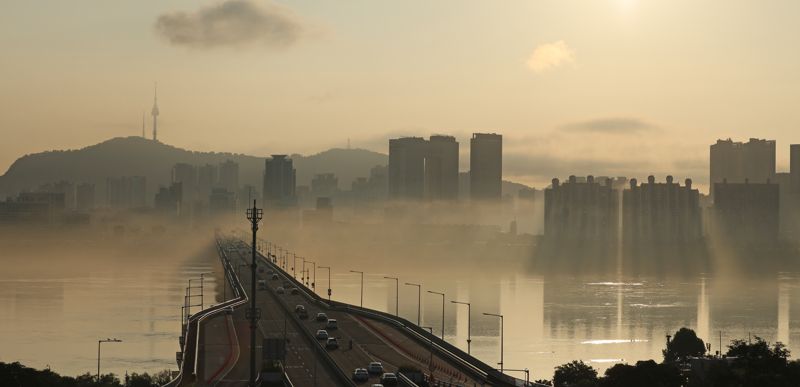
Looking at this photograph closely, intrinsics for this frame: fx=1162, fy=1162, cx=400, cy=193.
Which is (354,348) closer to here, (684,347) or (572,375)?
(572,375)

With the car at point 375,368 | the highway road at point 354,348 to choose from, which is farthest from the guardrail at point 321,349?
the car at point 375,368

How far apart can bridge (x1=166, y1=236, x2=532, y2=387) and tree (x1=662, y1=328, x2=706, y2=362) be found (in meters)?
25.4

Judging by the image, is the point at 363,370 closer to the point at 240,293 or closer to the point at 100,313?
the point at 240,293

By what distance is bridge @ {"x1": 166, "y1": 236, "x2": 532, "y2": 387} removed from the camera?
61.6 m

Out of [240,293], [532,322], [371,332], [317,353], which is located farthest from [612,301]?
[317,353]

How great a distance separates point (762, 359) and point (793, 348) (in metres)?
70.4

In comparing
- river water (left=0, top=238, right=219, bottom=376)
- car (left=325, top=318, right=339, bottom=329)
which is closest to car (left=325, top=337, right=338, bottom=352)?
car (left=325, top=318, right=339, bottom=329)

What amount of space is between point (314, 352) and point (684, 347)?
40481 mm

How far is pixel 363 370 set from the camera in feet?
208

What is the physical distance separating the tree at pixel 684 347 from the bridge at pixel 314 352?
2537 cm

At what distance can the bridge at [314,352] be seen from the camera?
6159 cm

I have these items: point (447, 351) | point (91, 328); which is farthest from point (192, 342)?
point (91, 328)

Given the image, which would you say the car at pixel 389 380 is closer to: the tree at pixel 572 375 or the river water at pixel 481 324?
the tree at pixel 572 375

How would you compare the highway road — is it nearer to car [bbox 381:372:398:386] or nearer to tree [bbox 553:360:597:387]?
car [bbox 381:372:398:386]
